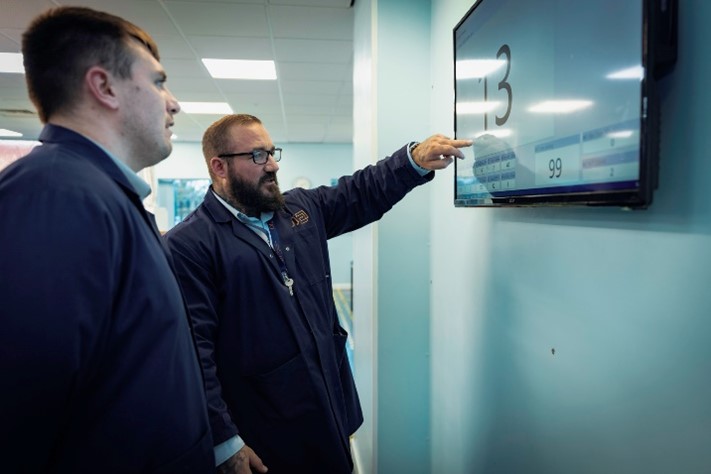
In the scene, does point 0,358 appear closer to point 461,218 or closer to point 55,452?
point 55,452

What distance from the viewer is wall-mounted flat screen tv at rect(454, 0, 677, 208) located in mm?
584

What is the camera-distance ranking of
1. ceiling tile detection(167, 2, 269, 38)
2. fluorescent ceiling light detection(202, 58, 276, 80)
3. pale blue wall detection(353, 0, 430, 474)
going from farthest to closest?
fluorescent ceiling light detection(202, 58, 276, 80) → ceiling tile detection(167, 2, 269, 38) → pale blue wall detection(353, 0, 430, 474)

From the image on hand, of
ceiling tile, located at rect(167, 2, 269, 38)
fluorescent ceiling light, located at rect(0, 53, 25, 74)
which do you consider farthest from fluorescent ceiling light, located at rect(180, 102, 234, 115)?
ceiling tile, located at rect(167, 2, 269, 38)

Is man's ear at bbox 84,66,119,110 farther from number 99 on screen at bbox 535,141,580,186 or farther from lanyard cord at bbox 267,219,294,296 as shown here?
number 99 on screen at bbox 535,141,580,186

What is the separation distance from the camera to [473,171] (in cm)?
121

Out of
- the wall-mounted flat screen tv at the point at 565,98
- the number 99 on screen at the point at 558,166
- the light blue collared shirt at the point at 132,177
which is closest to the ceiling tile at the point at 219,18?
the wall-mounted flat screen tv at the point at 565,98

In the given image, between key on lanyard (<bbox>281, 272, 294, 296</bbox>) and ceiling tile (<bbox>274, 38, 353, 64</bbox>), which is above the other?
ceiling tile (<bbox>274, 38, 353, 64</bbox>)

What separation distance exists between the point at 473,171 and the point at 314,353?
719 millimetres

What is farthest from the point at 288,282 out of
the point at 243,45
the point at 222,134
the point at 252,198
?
the point at 243,45

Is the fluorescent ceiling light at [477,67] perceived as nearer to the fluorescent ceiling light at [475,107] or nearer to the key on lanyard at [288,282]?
the fluorescent ceiling light at [475,107]

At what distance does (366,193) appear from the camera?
1.50 m

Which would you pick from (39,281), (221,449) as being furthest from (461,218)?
(39,281)

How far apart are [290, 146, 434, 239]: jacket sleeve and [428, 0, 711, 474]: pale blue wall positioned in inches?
9.9

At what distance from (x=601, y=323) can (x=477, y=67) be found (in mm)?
737
